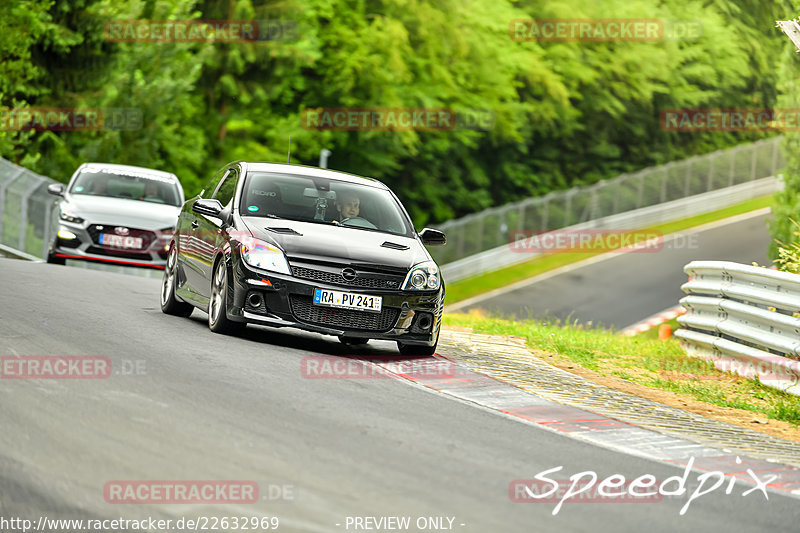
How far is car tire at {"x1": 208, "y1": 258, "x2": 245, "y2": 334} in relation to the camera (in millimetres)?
11016

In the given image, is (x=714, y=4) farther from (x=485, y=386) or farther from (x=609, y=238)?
(x=485, y=386)

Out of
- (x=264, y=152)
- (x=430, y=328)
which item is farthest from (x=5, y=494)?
(x=264, y=152)

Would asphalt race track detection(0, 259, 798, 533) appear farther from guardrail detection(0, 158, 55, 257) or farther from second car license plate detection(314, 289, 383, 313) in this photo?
guardrail detection(0, 158, 55, 257)

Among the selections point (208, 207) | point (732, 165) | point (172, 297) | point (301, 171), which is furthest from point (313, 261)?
point (732, 165)

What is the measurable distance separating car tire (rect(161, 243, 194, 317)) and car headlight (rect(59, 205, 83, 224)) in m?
6.93

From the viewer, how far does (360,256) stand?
10.8 m

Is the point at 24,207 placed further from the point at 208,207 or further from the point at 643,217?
the point at 643,217

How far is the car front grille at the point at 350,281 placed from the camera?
10.7 m

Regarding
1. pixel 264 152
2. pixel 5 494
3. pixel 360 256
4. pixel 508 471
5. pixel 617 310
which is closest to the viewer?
pixel 5 494

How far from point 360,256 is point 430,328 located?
3.07 feet

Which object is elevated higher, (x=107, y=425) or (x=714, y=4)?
(x=714, y=4)

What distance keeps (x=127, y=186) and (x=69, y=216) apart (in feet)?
6.75

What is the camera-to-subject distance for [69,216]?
20.1 m

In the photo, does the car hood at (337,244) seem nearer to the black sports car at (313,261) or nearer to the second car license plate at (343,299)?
the black sports car at (313,261)
